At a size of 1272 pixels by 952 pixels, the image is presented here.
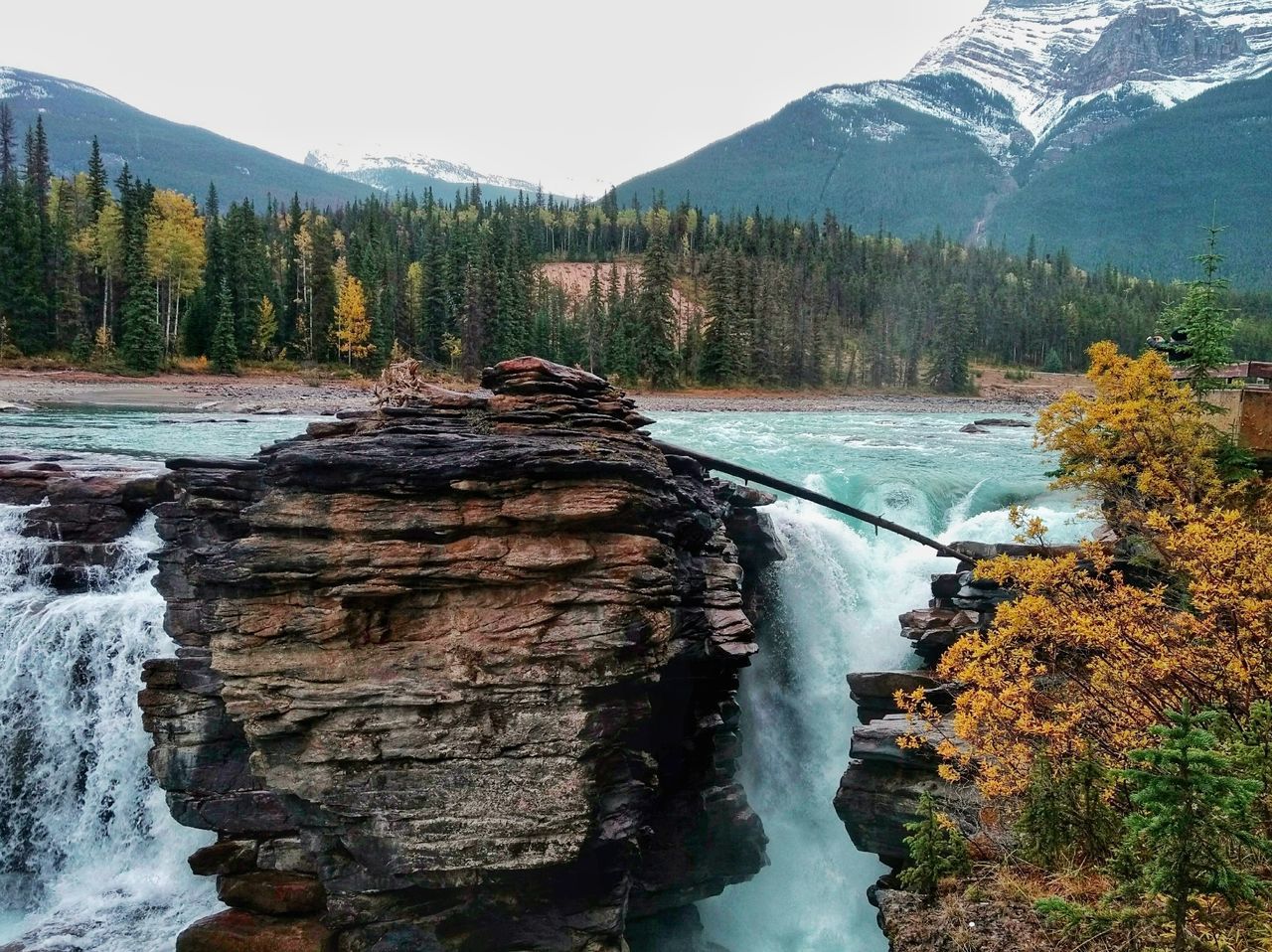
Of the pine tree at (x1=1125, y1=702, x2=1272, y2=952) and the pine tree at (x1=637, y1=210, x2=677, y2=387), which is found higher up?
the pine tree at (x1=637, y1=210, x2=677, y2=387)

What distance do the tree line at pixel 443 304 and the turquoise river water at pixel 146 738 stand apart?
39.9 ft

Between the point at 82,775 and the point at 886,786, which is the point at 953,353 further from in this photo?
the point at 82,775

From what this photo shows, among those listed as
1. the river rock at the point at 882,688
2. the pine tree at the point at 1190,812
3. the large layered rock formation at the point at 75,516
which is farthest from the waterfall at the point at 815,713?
the large layered rock formation at the point at 75,516

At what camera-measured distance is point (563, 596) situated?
43.8ft

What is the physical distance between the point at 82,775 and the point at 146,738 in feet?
4.27

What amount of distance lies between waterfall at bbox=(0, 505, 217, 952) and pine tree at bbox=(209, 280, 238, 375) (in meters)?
60.1

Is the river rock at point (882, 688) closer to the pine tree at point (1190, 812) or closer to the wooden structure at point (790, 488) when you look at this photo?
the wooden structure at point (790, 488)

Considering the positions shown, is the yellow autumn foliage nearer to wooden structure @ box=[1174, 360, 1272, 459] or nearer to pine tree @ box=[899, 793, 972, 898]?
pine tree @ box=[899, 793, 972, 898]

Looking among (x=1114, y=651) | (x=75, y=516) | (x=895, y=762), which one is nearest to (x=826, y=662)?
(x=895, y=762)

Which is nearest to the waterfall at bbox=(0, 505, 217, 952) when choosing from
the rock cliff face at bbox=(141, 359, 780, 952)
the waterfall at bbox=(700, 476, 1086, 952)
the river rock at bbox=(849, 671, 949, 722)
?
the rock cliff face at bbox=(141, 359, 780, 952)

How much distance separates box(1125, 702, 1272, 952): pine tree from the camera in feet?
24.2

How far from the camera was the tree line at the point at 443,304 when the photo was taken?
70688 millimetres

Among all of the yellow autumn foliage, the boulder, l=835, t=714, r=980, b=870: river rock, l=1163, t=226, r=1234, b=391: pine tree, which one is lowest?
the boulder

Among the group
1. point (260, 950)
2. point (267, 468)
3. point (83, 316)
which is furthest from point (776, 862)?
point (83, 316)
